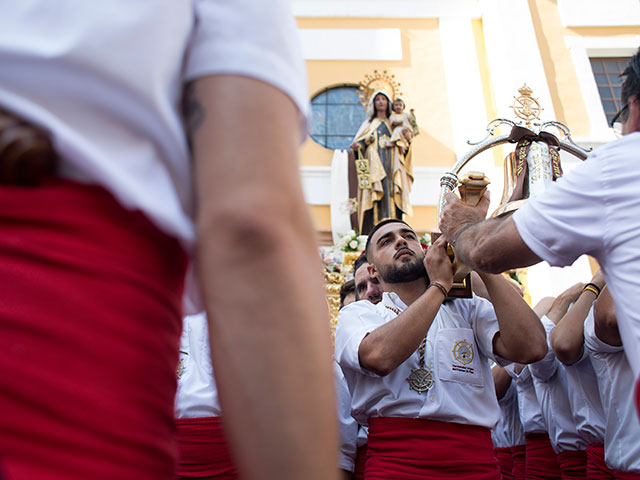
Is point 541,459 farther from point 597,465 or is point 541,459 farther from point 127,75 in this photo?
point 127,75

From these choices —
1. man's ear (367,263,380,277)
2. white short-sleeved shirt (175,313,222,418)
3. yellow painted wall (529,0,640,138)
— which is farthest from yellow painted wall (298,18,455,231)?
white short-sleeved shirt (175,313,222,418)

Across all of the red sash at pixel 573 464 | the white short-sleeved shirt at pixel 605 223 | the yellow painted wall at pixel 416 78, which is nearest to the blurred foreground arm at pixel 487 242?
the white short-sleeved shirt at pixel 605 223

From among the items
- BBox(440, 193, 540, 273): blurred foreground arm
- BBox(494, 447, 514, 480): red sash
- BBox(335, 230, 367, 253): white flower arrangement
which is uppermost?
BBox(335, 230, 367, 253): white flower arrangement

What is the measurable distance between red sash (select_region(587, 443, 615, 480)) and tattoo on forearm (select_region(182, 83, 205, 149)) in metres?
2.19

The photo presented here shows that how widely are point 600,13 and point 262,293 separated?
11.5m

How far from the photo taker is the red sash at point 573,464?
2535mm

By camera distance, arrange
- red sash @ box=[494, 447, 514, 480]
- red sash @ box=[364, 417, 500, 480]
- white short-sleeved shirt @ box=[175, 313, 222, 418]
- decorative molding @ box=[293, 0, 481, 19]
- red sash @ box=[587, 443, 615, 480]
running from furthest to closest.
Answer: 1. decorative molding @ box=[293, 0, 481, 19]
2. red sash @ box=[494, 447, 514, 480]
3. white short-sleeved shirt @ box=[175, 313, 222, 418]
4. red sash @ box=[587, 443, 615, 480]
5. red sash @ box=[364, 417, 500, 480]

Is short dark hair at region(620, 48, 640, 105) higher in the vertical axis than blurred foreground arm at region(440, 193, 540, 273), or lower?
higher

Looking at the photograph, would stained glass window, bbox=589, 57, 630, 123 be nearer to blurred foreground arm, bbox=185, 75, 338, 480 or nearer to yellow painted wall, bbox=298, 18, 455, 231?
yellow painted wall, bbox=298, 18, 455, 231

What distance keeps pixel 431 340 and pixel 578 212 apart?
1122 mm

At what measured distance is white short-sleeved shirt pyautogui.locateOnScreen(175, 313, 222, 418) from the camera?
8.14ft

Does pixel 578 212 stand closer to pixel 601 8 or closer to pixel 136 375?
pixel 136 375

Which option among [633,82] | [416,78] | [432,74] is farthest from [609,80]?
[633,82]

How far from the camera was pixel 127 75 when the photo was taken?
0.56 m
